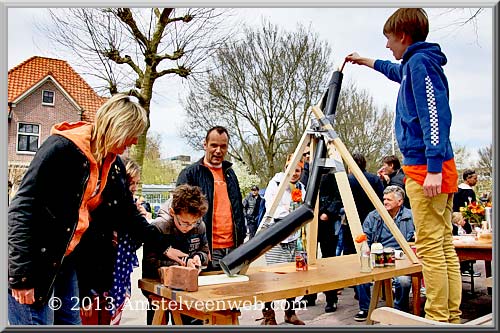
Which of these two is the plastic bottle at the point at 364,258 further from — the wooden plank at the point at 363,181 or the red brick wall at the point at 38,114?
the red brick wall at the point at 38,114

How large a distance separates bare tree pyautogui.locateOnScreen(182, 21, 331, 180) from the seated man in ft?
2.26

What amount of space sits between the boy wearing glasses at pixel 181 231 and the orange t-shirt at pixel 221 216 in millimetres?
375

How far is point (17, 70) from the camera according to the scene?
6.91 feet

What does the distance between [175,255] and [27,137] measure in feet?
2.42

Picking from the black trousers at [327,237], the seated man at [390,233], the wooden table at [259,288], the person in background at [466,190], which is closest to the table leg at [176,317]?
the wooden table at [259,288]

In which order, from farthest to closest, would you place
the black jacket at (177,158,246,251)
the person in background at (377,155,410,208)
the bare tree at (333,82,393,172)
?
the person in background at (377,155,410,208), the bare tree at (333,82,393,172), the black jacket at (177,158,246,251)

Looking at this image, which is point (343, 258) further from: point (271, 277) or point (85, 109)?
point (85, 109)

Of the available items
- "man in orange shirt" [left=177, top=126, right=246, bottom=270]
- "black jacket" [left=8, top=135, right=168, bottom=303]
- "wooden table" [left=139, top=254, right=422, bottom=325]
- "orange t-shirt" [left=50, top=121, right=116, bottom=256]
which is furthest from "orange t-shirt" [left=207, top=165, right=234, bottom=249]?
"black jacket" [left=8, top=135, right=168, bottom=303]

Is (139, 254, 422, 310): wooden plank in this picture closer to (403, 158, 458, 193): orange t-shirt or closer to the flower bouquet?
(403, 158, 458, 193): orange t-shirt

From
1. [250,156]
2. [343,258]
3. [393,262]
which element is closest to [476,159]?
[393,262]

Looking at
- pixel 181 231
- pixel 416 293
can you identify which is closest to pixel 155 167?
pixel 181 231

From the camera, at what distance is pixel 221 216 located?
2521mm

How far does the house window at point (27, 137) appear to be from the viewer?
72.5 inches

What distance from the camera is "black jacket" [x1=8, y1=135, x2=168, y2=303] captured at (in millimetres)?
1566
